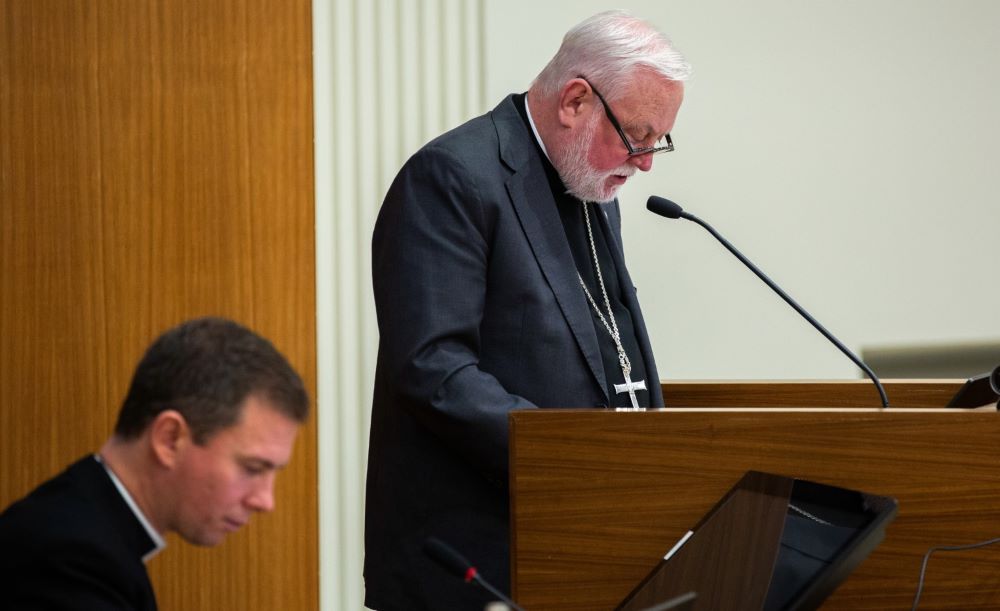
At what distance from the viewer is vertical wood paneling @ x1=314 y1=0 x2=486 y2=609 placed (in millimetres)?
3857

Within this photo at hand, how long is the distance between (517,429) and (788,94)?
95.8 inches

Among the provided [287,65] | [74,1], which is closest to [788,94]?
[287,65]

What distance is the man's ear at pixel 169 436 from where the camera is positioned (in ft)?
5.29

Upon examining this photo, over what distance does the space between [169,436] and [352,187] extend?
231 centimetres

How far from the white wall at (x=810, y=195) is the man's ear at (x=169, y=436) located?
264cm

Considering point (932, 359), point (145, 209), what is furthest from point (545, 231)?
point (932, 359)

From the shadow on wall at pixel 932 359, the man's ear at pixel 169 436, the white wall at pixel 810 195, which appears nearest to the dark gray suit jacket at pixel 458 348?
the man's ear at pixel 169 436

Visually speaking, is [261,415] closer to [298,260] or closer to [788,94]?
[298,260]

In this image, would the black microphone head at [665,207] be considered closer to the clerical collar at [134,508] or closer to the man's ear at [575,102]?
the man's ear at [575,102]

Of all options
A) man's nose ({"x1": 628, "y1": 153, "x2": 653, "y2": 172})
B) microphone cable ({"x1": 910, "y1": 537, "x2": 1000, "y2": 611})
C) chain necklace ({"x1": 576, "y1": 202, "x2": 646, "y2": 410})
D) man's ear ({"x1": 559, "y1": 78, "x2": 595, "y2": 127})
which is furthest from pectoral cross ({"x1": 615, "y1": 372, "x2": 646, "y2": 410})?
microphone cable ({"x1": 910, "y1": 537, "x2": 1000, "y2": 611})

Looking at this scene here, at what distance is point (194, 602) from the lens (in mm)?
3807

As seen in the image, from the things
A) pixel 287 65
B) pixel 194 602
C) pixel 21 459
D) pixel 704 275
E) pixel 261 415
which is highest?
pixel 287 65

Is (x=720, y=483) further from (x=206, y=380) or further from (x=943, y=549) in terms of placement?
(x=206, y=380)

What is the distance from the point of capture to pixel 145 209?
379cm
